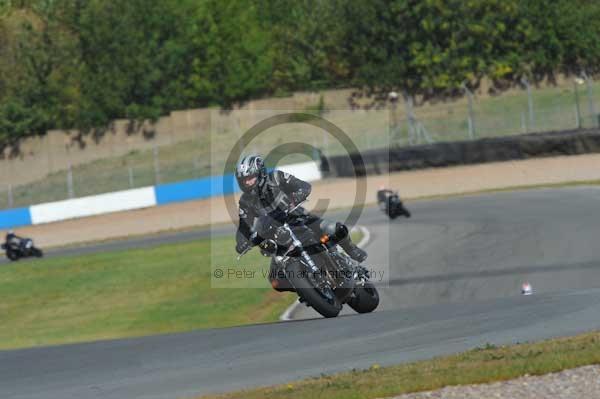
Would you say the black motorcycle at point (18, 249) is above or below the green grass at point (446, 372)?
above

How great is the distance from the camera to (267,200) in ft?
38.0

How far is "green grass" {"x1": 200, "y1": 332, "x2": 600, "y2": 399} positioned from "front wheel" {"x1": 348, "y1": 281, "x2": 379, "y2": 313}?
9.75 feet

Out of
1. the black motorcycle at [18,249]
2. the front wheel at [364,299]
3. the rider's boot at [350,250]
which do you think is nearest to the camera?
the rider's boot at [350,250]

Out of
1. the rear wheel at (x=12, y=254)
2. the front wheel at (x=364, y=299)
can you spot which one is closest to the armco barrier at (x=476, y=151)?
the rear wheel at (x=12, y=254)

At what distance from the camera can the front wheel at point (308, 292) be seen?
11.2 metres

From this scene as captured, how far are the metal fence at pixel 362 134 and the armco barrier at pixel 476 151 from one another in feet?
8.95

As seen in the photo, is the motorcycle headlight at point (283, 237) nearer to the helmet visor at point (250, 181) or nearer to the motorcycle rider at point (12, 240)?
the helmet visor at point (250, 181)

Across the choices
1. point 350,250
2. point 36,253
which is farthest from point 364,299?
point 36,253

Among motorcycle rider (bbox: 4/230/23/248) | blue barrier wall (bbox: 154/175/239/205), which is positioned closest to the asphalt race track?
motorcycle rider (bbox: 4/230/23/248)

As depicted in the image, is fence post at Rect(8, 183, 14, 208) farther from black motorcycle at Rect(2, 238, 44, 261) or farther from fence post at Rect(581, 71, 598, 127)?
fence post at Rect(581, 71, 598, 127)

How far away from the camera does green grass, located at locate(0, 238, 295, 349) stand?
17809 millimetres

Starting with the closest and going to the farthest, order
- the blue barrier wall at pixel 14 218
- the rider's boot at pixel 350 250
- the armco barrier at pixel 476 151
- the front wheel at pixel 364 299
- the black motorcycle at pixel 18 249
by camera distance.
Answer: the rider's boot at pixel 350 250
the front wheel at pixel 364 299
the black motorcycle at pixel 18 249
the armco barrier at pixel 476 151
the blue barrier wall at pixel 14 218

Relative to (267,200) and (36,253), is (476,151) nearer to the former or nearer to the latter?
(36,253)

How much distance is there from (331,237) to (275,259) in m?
0.68
